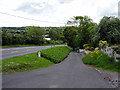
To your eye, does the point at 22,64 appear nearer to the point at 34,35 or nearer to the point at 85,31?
the point at 85,31

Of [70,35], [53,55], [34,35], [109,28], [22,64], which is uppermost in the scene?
[109,28]

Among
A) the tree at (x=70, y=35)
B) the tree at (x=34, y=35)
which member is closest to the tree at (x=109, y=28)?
the tree at (x=70, y=35)

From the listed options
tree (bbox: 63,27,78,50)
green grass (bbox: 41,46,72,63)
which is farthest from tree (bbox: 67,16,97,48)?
green grass (bbox: 41,46,72,63)

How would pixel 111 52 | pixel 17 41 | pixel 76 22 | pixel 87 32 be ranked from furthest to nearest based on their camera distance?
pixel 76 22
pixel 17 41
pixel 87 32
pixel 111 52

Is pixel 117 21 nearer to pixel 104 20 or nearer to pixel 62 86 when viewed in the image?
pixel 104 20

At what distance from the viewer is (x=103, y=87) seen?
766 centimetres

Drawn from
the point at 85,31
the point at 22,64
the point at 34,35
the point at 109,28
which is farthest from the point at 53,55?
the point at 34,35

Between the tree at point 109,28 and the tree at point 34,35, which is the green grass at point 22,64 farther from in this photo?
the tree at point 34,35

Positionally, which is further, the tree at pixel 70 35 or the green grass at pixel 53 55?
the tree at pixel 70 35

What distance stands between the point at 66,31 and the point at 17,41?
17866 mm

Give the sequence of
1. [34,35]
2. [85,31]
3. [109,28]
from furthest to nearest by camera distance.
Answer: [34,35] → [85,31] → [109,28]

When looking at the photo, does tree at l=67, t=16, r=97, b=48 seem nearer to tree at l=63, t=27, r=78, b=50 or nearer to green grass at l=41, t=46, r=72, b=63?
tree at l=63, t=27, r=78, b=50

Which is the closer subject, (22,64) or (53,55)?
(22,64)

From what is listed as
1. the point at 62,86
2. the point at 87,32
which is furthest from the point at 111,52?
the point at 87,32
